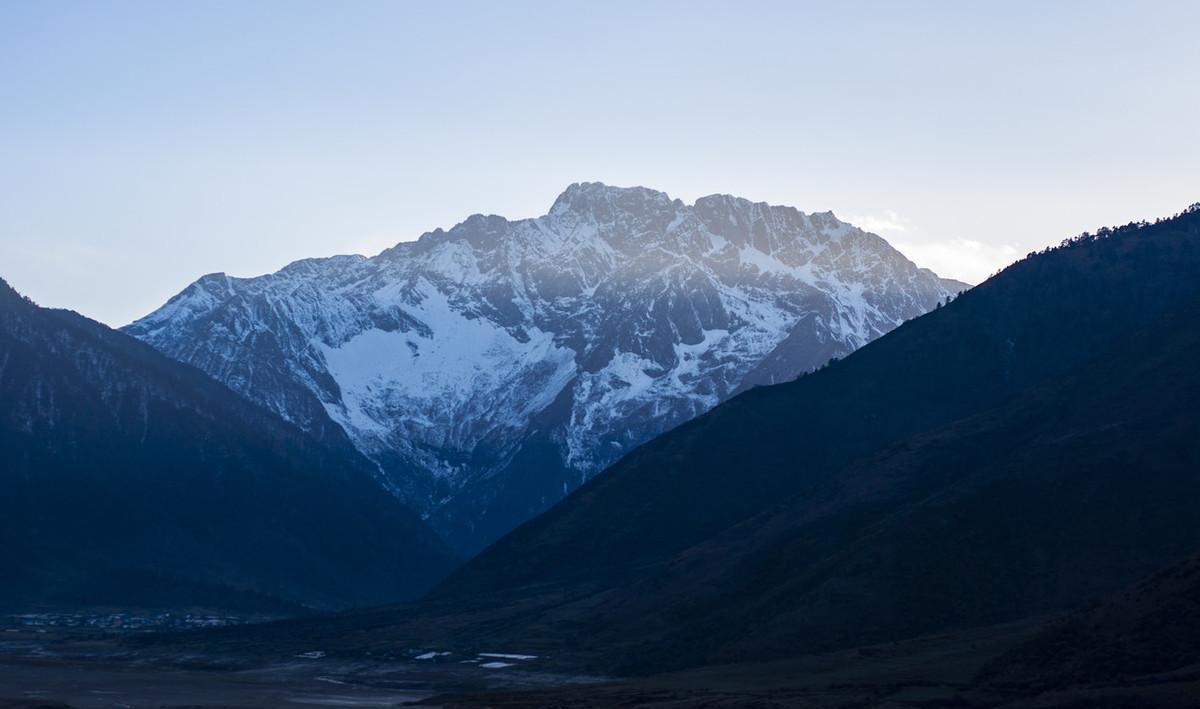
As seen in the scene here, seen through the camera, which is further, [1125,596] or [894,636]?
[894,636]

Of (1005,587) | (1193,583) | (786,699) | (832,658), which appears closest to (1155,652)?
(1193,583)

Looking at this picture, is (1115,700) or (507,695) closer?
(1115,700)

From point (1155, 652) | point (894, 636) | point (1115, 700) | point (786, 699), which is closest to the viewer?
point (1115, 700)

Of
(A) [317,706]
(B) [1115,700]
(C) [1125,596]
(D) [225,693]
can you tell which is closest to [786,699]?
(C) [1125,596]

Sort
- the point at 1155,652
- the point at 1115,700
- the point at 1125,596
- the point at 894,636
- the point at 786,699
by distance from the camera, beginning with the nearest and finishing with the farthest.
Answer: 1. the point at 1115,700
2. the point at 1155,652
3. the point at 1125,596
4. the point at 786,699
5. the point at 894,636

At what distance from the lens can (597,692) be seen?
174 m

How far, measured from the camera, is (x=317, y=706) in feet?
586

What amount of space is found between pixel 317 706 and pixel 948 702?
70.6 metres

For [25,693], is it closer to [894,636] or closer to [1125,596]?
[894,636]

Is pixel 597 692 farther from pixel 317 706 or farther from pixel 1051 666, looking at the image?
pixel 1051 666

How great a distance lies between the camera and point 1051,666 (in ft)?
441

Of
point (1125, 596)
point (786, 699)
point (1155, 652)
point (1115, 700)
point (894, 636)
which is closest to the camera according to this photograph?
point (1115, 700)

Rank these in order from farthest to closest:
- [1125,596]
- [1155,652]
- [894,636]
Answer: [894,636] < [1125,596] < [1155,652]

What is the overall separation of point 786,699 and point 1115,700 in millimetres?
38541
